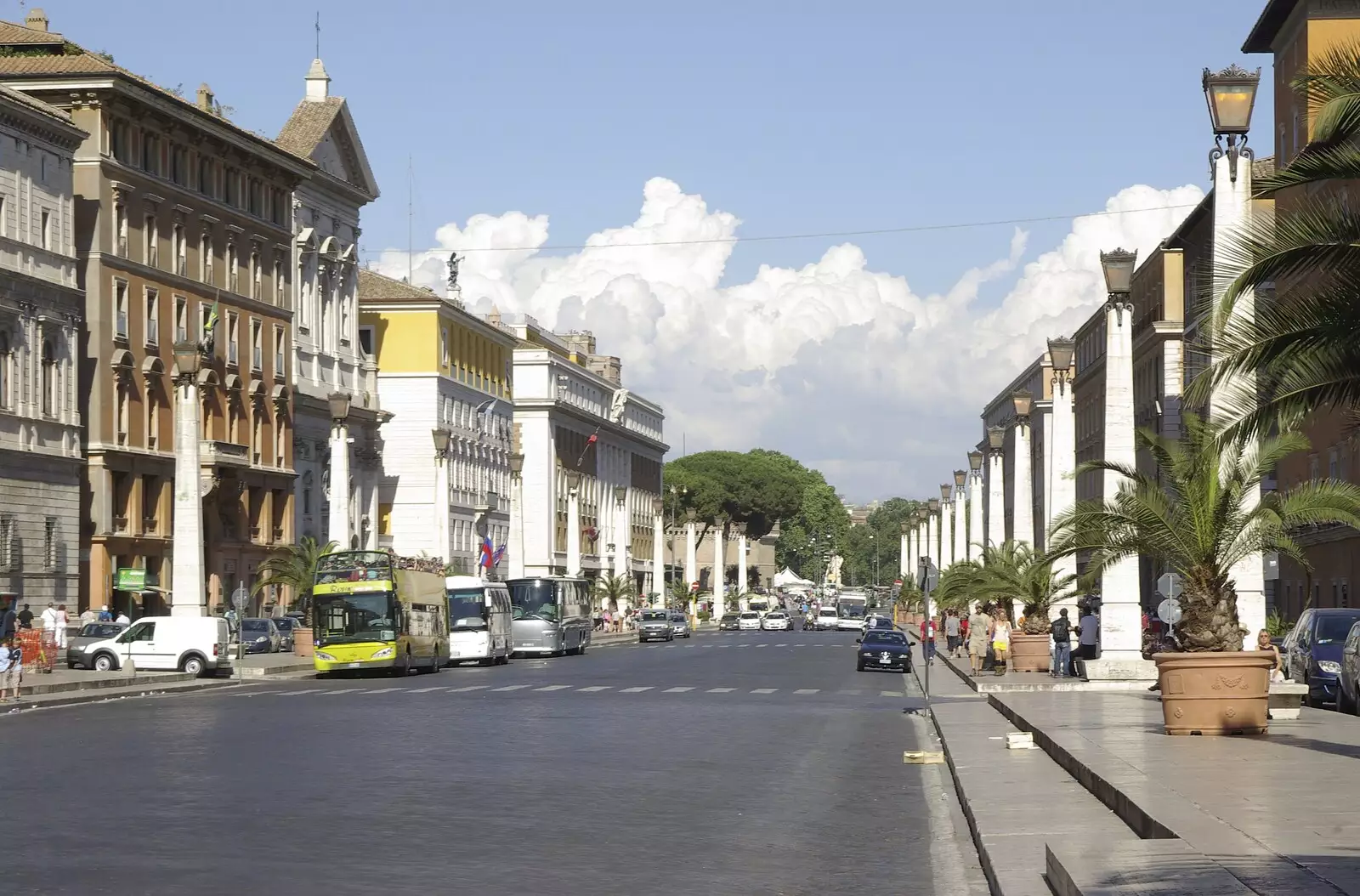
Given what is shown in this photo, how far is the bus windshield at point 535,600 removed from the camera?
76375 mm

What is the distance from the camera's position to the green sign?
69.5 metres

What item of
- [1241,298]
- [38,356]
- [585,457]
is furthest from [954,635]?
[585,457]

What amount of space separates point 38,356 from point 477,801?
4795 centimetres

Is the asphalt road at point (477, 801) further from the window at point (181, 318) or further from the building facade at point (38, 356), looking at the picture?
the window at point (181, 318)

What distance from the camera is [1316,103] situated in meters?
17.9

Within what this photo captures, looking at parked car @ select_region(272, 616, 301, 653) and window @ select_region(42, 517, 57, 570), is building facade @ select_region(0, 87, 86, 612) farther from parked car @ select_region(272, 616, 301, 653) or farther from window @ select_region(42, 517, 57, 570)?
parked car @ select_region(272, 616, 301, 653)

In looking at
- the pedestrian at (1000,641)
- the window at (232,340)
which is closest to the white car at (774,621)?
the window at (232,340)

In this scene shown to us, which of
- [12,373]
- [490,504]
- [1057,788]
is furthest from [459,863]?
[490,504]

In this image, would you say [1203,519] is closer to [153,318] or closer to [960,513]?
[153,318]

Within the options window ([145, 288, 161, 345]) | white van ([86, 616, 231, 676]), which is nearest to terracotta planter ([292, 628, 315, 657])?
white van ([86, 616, 231, 676])

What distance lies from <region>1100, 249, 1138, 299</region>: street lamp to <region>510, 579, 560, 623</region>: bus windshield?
42.3 m

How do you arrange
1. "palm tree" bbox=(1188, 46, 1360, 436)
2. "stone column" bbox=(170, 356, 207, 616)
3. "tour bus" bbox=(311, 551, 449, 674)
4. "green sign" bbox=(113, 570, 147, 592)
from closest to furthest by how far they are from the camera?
1. "palm tree" bbox=(1188, 46, 1360, 436)
2. "tour bus" bbox=(311, 551, 449, 674)
3. "stone column" bbox=(170, 356, 207, 616)
4. "green sign" bbox=(113, 570, 147, 592)

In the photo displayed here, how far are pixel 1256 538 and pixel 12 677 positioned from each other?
75.5ft

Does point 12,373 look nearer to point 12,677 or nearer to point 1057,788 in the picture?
point 12,677
